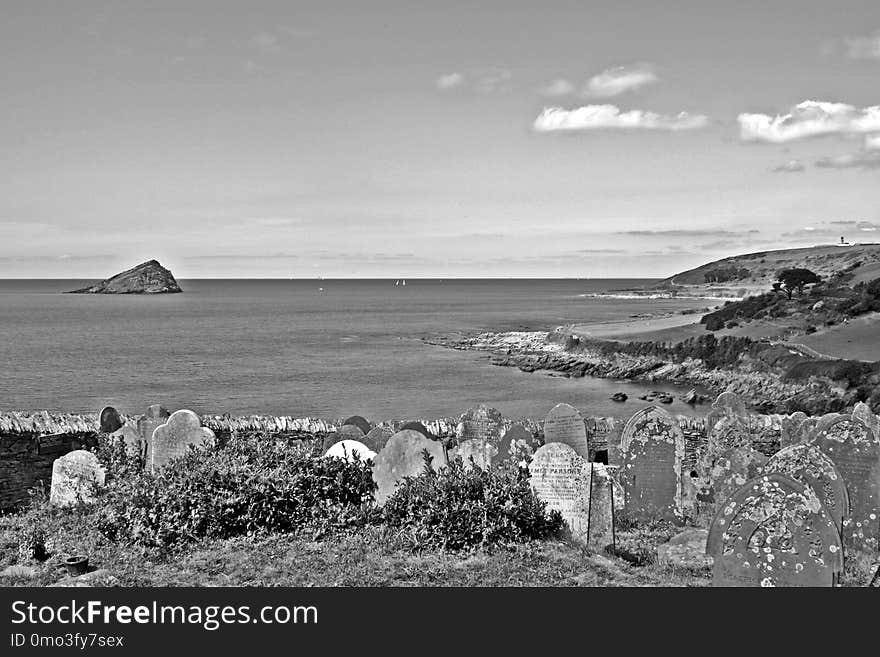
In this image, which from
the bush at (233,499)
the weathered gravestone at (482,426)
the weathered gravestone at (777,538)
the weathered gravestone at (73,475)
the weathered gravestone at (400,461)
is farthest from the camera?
the weathered gravestone at (482,426)

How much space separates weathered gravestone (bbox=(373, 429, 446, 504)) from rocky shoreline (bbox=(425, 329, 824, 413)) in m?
28.9

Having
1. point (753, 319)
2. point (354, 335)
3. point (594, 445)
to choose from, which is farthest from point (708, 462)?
point (354, 335)

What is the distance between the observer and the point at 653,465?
10.8m

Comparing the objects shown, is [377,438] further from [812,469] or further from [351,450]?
[812,469]

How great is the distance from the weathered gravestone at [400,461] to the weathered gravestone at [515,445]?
209 centimetres

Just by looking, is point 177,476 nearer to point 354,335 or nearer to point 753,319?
point 753,319

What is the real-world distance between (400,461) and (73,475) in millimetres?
4782

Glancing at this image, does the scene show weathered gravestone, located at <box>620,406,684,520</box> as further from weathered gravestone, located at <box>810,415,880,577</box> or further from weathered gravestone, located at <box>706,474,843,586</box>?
weathered gravestone, located at <box>706,474,843,586</box>

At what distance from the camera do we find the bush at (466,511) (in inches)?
327

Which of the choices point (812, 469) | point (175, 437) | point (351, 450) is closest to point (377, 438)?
point (351, 450)

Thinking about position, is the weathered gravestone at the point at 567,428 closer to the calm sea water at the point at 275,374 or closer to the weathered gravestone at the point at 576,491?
the weathered gravestone at the point at 576,491

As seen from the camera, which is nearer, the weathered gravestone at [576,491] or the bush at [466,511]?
the bush at [466,511]

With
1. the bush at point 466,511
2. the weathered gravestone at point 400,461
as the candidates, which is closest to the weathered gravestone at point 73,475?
the weathered gravestone at point 400,461

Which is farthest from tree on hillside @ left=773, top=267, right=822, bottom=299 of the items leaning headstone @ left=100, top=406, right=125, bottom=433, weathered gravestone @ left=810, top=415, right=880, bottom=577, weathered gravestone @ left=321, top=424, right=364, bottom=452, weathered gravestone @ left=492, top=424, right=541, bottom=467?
leaning headstone @ left=100, top=406, right=125, bottom=433
